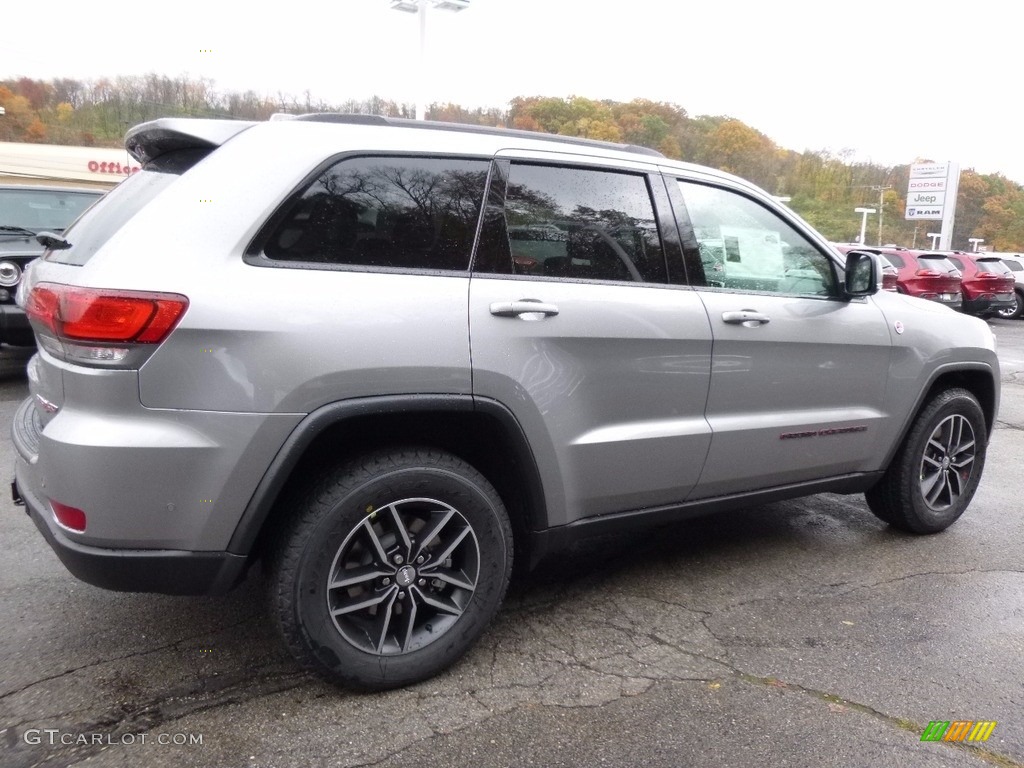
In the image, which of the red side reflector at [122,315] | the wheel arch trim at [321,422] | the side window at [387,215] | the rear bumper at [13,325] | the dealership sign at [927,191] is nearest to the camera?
the red side reflector at [122,315]

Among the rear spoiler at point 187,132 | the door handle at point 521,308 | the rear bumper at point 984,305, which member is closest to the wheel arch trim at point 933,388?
the door handle at point 521,308

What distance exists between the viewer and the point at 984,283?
1917 cm

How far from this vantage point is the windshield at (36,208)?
7.82m

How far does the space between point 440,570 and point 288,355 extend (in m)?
0.89

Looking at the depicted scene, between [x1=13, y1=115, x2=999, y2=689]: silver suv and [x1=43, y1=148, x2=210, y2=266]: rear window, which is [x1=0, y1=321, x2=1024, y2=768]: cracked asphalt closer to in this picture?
[x1=13, y1=115, x2=999, y2=689]: silver suv

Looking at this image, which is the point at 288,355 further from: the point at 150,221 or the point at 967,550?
the point at 967,550

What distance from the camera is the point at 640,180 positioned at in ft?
10.6

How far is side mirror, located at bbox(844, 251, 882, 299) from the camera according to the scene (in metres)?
3.69

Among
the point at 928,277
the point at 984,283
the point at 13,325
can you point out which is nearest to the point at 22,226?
the point at 13,325

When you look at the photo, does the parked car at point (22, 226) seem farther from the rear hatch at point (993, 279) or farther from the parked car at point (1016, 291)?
the parked car at point (1016, 291)

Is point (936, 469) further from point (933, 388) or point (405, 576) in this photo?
point (405, 576)

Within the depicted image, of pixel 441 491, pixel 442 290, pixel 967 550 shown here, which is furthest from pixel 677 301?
pixel 967 550

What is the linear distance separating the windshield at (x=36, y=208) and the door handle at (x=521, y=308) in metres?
6.67

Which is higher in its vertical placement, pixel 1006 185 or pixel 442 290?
pixel 1006 185
